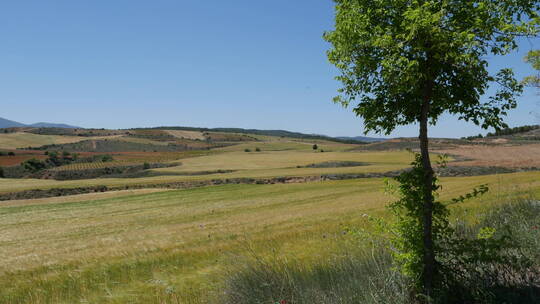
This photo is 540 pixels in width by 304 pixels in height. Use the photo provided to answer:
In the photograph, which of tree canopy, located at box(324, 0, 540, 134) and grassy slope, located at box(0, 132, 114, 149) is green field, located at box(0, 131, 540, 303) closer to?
tree canopy, located at box(324, 0, 540, 134)

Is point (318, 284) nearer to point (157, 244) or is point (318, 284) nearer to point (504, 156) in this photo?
point (157, 244)

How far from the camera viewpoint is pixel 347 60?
6.94 metres

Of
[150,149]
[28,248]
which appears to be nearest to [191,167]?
[28,248]

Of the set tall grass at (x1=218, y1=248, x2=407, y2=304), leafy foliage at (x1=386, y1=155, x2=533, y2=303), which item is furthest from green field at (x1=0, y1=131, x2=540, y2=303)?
Answer: leafy foliage at (x1=386, y1=155, x2=533, y2=303)

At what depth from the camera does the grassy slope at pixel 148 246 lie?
10.6 m

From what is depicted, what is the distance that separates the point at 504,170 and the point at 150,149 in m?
135

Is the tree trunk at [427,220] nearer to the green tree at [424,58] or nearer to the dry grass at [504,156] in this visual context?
the green tree at [424,58]

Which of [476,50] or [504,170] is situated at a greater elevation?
[476,50]

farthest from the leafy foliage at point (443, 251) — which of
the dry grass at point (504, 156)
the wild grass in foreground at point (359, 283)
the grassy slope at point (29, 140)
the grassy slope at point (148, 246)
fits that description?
the grassy slope at point (29, 140)

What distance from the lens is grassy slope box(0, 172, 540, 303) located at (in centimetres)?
1065

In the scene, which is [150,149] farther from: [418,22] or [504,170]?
[418,22]

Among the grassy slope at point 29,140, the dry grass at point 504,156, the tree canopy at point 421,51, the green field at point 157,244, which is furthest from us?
the grassy slope at point 29,140

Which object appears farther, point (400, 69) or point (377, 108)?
point (377, 108)

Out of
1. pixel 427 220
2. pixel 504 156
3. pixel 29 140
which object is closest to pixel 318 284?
pixel 427 220
